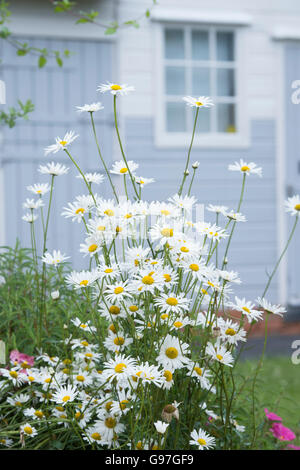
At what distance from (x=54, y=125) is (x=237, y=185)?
1663mm

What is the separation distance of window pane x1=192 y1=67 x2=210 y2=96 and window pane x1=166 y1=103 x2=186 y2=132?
199mm

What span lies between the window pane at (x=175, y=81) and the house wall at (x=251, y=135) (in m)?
0.16

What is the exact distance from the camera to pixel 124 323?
55.0 inches

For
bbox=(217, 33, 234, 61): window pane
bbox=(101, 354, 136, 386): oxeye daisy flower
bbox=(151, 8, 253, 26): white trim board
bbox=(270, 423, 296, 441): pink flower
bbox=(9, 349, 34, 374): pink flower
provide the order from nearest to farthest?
bbox=(101, 354, 136, 386): oxeye daisy flower
bbox=(9, 349, 34, 374): pink flower
bbox=(270, 423, 296, 441): pink flower
bbox=(151, 8, 253, 26): white trim board
bbox=(217, 33, 234, 61): window pane

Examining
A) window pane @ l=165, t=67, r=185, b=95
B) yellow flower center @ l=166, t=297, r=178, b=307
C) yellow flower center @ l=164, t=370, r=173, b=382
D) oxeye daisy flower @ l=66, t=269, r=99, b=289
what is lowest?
yellow flower center @ l=164, t=370, r=173, b=382

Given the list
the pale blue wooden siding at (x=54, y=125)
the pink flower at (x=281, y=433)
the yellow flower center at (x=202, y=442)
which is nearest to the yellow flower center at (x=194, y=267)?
the yellow flower center at (x=202, y=442)

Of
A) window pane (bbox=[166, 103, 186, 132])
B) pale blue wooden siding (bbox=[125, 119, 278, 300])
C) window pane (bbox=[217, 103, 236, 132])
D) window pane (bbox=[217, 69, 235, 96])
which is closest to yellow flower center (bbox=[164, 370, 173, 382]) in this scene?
pale blue wooden siding (bbox=[125, 119, 278, 300])

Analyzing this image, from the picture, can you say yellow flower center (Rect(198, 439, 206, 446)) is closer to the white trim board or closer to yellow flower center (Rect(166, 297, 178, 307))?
yellow flower center (Rect(166, 297, 178, 307))

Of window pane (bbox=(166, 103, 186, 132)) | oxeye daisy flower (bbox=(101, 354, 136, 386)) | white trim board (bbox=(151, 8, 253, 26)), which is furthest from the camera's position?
window pane (bbox=(166, 103, 186, 132))

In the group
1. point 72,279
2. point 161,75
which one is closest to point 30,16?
point 161,75

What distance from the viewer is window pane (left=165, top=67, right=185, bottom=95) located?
516 centimetres
